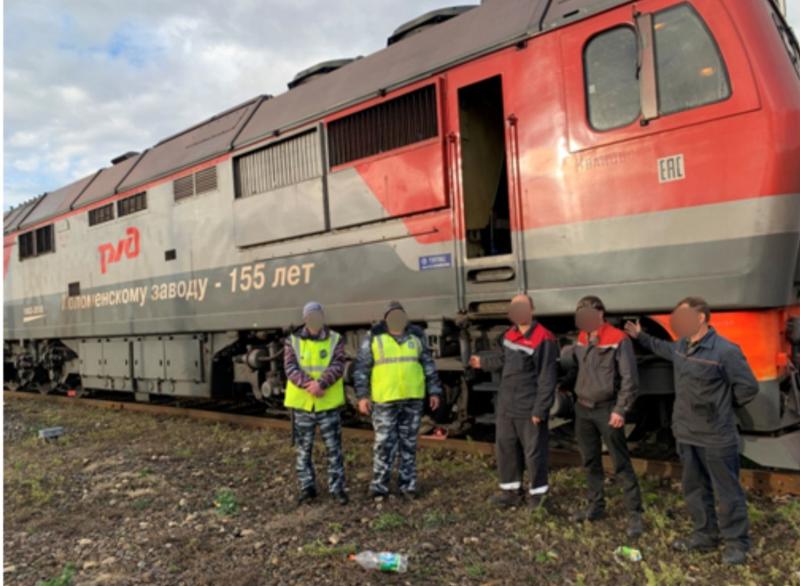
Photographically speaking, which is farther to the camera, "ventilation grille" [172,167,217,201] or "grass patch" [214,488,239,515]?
"ventilation grille" [172,167,217,201]

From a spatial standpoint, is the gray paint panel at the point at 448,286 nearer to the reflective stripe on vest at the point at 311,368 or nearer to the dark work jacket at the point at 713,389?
the dark work jacket at the point at 713,389

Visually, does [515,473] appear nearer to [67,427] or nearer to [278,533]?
[278,533]

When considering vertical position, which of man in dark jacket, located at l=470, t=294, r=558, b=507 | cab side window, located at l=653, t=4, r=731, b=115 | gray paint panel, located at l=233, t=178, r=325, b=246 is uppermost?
cab side window, located at l=653, t=4, r=731, b=115

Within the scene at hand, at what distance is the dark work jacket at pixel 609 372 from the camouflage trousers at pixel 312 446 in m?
2.05

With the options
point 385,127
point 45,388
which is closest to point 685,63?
point 385,127

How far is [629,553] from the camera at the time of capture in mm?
3848

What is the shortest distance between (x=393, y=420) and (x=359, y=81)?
3589 mm

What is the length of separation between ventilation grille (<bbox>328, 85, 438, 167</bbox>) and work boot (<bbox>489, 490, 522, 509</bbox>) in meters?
3.18

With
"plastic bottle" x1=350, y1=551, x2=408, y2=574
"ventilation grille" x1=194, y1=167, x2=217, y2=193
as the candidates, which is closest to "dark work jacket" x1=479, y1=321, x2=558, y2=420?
"plastic bottle" x1=350, y1=551, x2=408, y2=574

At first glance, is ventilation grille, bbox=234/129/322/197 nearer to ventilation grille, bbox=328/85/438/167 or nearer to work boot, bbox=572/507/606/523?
ventilation grille, bbox=328/85/438/167

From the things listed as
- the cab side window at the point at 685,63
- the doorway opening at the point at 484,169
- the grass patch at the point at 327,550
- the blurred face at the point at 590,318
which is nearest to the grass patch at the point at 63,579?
the grass patch at the point at 327,550

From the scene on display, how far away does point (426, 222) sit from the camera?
6.00 m

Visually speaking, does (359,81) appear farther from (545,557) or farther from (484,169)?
(545,557)

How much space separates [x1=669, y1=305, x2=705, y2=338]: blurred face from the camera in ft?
12.4
